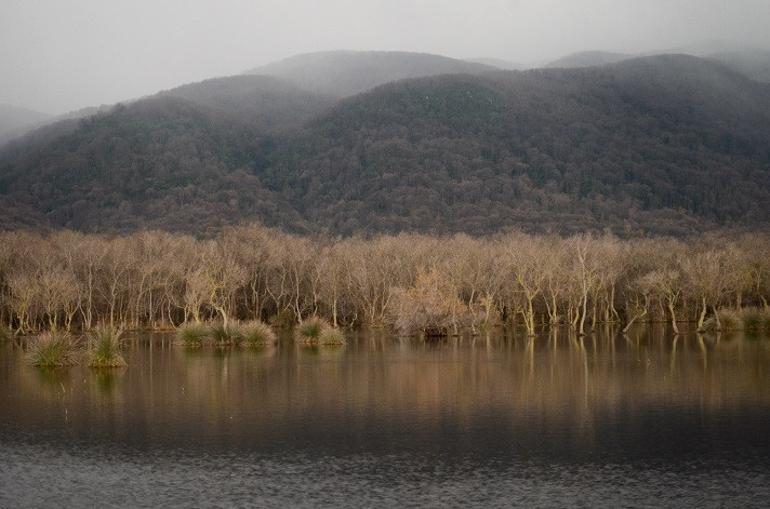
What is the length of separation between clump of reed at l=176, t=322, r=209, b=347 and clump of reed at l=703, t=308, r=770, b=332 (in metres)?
44.0

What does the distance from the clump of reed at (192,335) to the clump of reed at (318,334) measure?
8024 millimetres

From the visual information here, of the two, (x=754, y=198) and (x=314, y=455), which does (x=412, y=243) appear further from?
(x=754, y=198)

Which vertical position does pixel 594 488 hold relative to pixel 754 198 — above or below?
below

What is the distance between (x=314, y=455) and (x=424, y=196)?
6463 inches

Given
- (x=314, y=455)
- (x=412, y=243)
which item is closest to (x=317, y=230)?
(x=412, y=243)

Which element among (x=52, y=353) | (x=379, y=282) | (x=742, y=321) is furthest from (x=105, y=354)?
(x=742, y=321)

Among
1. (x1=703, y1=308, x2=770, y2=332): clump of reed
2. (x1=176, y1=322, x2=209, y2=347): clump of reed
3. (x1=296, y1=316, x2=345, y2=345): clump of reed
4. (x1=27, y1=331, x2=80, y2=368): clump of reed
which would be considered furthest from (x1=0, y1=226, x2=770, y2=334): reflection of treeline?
(x1=27, y1=331, x2=80, y2=368): clump of reed

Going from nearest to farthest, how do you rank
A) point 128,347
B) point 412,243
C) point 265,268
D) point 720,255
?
point 128,347
point 720,255
point 265,268
point 412,243

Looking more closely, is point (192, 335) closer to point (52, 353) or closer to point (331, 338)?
point (331, 338)

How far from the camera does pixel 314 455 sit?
24.6 metres

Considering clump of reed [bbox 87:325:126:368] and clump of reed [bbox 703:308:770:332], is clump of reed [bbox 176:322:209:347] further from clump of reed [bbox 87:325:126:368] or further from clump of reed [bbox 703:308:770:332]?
clump of reed [bbox 703:308:770:332]

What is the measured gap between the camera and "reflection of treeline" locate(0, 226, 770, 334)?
7606 cm

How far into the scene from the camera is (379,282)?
89.2m

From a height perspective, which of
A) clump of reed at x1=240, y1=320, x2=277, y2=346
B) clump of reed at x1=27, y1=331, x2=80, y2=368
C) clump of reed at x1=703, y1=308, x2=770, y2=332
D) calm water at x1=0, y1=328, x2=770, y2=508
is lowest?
clump of reed at x1=703, y1=308, x2=770, y2=332
